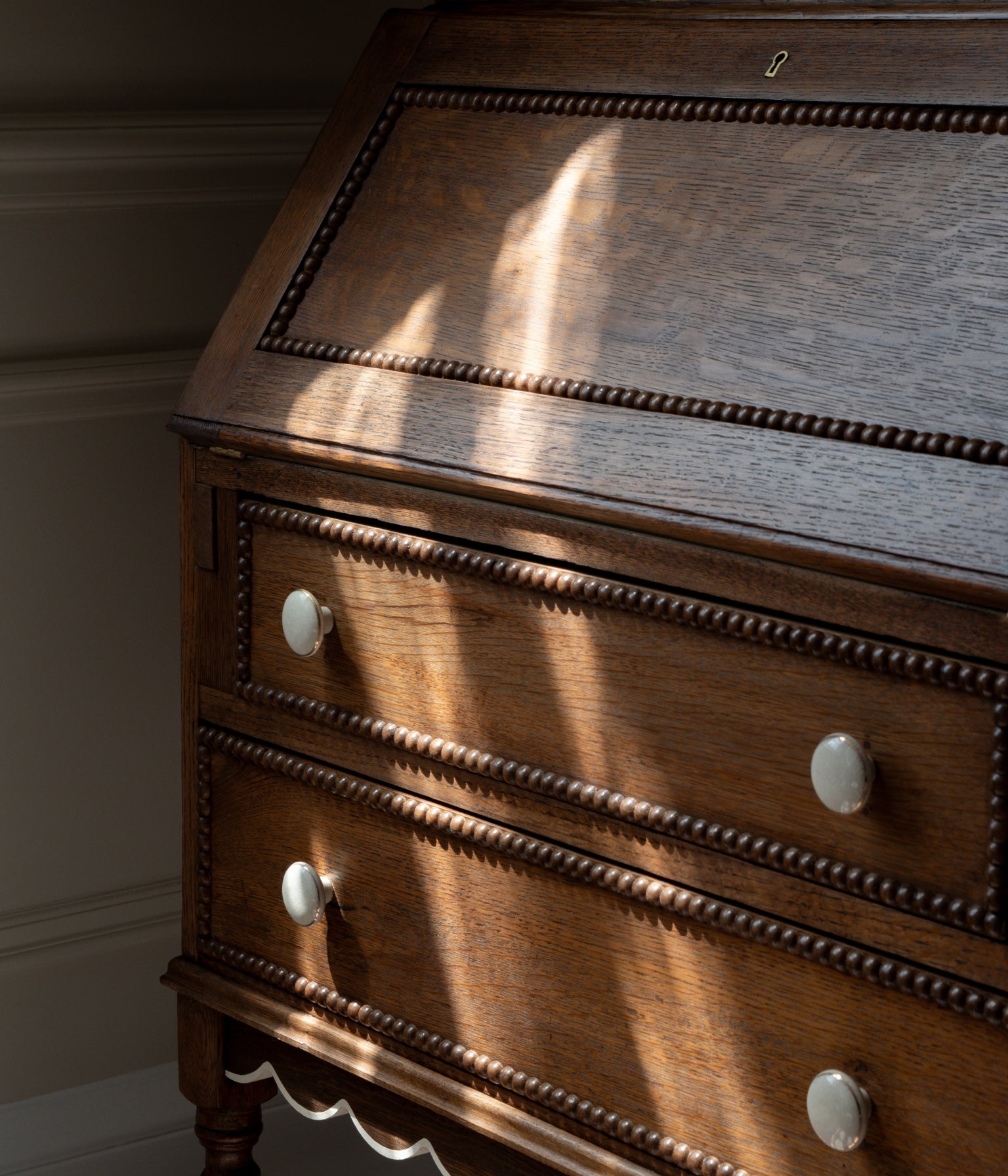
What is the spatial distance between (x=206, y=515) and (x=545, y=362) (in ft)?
1.12

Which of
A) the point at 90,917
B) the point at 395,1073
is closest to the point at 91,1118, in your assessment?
the point at 90,917

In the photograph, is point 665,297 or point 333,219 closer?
point 665,297

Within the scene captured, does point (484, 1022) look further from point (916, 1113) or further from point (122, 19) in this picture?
point (122, 19)

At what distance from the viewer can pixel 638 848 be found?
98 centimetres

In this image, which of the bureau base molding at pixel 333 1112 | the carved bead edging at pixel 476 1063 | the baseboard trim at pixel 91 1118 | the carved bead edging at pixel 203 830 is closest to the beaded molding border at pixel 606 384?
the carved bead edging at pixel 203 830

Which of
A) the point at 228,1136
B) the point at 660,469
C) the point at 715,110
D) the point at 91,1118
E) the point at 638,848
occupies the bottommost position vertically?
the point at 91,1118

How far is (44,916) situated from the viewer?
1619 mm

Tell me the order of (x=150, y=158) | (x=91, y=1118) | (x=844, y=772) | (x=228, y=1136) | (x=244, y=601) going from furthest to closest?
1. (x=91, y=1118)
2. (x=150, y=158)
3. (x=228, y=1136)
4. (x=244, y=601)
5. (x=844, y=772)

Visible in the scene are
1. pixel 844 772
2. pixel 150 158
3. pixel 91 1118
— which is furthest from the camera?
pixel 91 1118

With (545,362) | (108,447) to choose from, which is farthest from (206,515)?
(108,447)

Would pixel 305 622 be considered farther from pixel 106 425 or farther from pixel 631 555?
pixel 106 425

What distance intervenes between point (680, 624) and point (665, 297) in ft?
0.77

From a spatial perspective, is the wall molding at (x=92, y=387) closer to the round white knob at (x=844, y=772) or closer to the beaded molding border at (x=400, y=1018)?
the beaded molding border at (x=400, y=1018)

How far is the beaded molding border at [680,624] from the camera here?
811 mm
